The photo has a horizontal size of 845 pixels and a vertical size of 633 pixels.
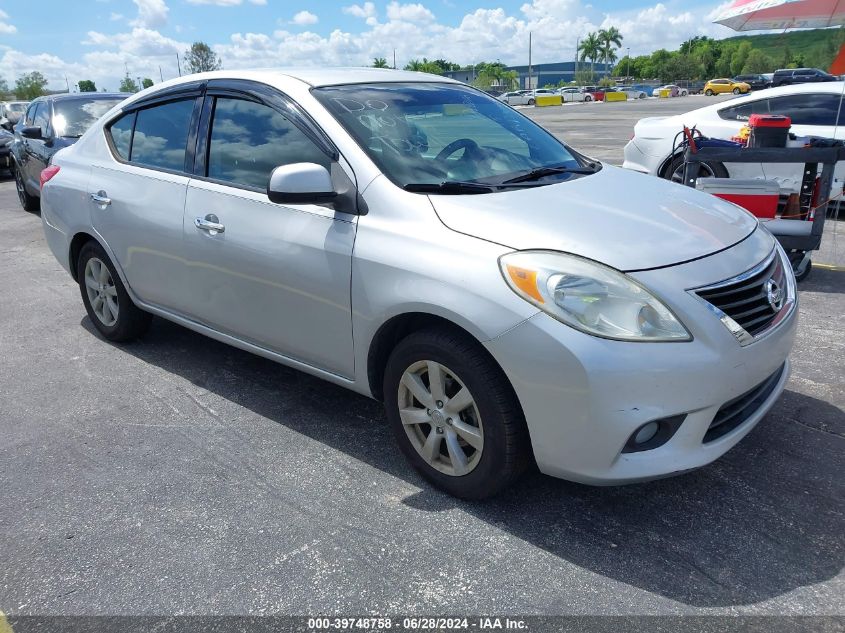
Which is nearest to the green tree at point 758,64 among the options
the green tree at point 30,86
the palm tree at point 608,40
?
the palm tree at point 608,40

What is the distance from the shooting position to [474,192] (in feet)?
9.85

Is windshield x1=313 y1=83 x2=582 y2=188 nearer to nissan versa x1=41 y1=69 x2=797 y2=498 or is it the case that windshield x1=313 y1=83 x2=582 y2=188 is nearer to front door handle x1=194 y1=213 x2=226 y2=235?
nissan versa x1=41 y1=69 x2=797 y2=498

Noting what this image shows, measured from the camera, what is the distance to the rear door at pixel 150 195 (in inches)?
152

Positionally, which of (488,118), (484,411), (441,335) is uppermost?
(488,118)

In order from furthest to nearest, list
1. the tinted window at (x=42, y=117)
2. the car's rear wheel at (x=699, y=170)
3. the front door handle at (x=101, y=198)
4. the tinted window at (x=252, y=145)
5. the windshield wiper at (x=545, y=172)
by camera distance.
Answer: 1. the tinted window at (x=42, y=117)
2. the car's rear wheel at (x=699, y=170)
3. the front door handle at (x=101, y=198)
4. the tinted window at (x=252, y=145)
5. the windshield wiper at (x=545, y=172)

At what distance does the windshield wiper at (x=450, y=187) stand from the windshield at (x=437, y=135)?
24 mm

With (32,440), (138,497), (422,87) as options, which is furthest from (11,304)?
(422,87)

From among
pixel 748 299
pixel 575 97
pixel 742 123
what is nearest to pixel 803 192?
pixel 742 123

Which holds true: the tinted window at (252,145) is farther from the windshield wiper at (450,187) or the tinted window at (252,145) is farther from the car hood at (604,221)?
the car hood at (604,221)

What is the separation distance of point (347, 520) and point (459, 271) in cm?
109

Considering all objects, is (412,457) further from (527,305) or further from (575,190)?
(575,190)

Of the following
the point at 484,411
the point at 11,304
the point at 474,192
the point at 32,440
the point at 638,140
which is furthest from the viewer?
the point at 638,140

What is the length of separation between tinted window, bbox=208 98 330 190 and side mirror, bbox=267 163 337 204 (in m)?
0.24

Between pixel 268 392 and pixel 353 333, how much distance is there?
4.00 feet
